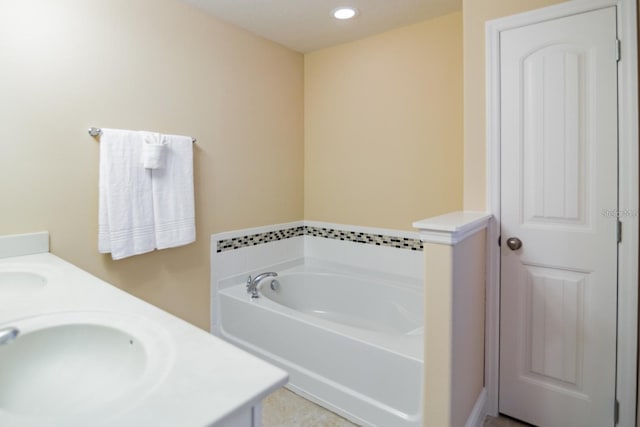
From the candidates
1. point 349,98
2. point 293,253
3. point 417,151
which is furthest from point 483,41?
point 293,253

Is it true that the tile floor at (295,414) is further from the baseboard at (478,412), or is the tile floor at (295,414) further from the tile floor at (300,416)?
the baseboard at (478,412)

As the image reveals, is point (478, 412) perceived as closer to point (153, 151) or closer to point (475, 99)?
point (475, 99)

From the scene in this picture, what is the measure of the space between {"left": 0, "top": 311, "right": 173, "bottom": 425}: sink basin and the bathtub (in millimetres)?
1195

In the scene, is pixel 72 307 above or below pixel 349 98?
below

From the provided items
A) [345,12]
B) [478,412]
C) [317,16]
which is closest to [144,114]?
[317,16]

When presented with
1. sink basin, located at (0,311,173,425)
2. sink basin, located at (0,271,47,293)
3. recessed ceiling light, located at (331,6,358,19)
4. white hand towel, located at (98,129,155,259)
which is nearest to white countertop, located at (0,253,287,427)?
sink basin, located at (0,311,173,425)

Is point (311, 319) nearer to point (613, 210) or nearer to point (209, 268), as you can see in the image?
point (209, 268)

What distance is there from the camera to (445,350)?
1.38 meters

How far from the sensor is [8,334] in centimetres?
80

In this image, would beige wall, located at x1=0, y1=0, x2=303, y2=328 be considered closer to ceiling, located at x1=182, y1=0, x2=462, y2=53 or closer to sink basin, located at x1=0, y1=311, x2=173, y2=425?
ceiling, located at x1=182, y1=0, x2=462, y2=53

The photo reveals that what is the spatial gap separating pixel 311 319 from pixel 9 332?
4.60ft

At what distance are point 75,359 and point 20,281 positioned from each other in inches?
28.9

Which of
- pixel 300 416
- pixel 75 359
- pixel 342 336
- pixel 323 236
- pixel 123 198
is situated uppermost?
pixel 123 198

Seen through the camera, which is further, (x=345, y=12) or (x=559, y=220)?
(x=345, y=12)
